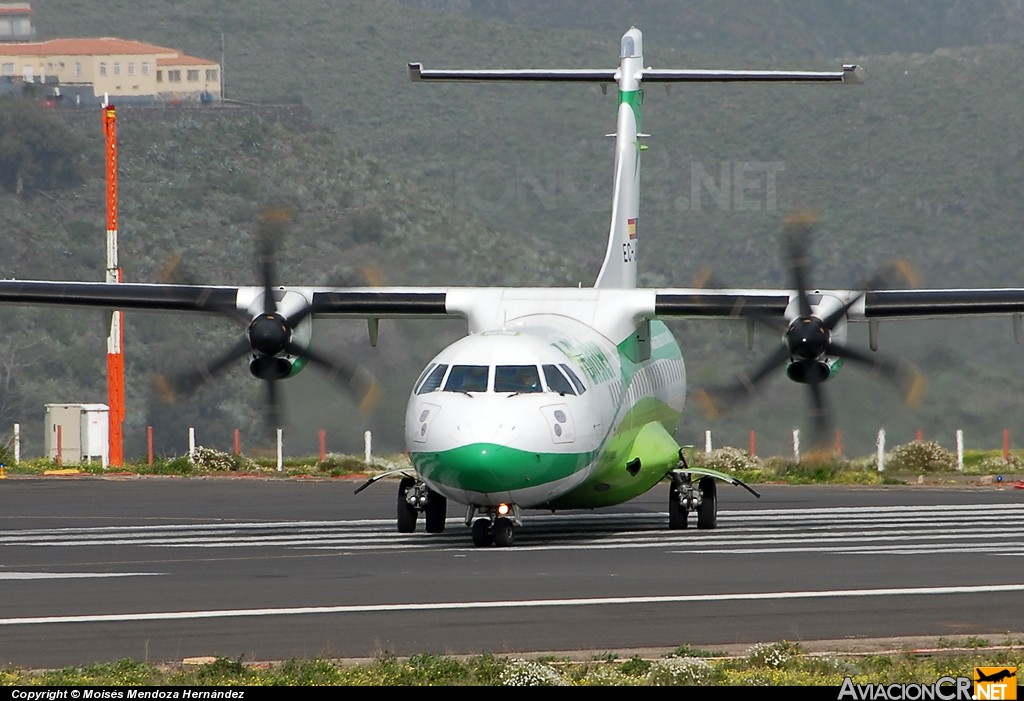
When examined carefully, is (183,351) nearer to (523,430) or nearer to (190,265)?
(190,265)

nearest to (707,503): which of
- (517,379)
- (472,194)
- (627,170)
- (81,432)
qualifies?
(517,379)

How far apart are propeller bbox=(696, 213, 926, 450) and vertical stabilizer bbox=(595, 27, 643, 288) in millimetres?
4999

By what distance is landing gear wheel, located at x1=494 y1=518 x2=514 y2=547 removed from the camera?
20.6 meters

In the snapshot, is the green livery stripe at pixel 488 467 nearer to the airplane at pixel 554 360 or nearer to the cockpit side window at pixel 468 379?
the airplane at pixel 554 360

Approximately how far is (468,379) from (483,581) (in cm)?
413

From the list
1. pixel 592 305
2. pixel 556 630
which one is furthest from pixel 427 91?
pixel 556 630

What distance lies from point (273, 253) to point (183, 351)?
41728mm

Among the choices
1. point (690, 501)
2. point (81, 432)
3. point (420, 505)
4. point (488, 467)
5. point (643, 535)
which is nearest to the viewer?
point (488, 467)

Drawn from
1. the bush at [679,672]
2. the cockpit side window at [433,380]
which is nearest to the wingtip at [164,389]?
the cockpit side window at [433,380]

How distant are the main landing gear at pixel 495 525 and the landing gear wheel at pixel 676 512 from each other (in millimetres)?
3752

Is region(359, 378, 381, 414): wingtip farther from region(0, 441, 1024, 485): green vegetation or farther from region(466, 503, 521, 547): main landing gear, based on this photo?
region(0, 441, 1024, 485): green vegetation

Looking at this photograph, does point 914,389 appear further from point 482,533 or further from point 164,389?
point 164,389

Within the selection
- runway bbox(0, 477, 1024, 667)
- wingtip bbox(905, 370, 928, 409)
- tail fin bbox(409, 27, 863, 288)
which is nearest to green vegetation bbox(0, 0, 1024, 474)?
tail fin bbox(409, 27, 863, 288)

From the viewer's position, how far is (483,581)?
16.8m
